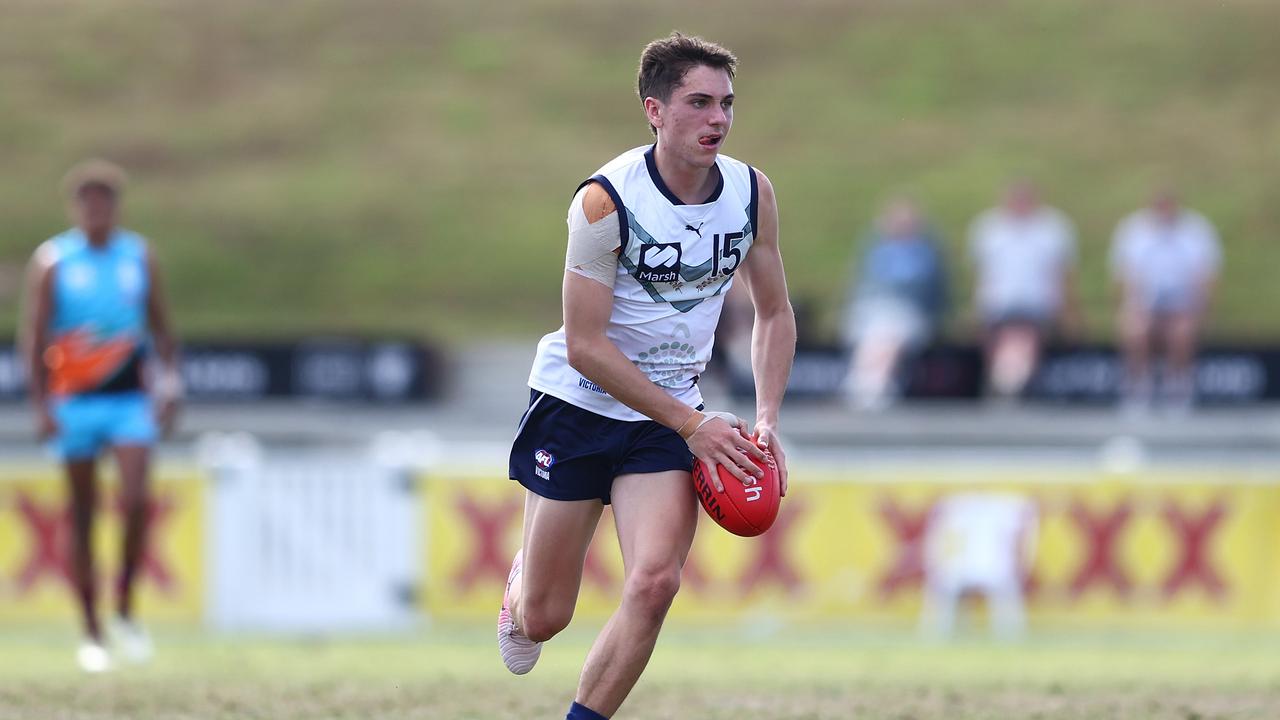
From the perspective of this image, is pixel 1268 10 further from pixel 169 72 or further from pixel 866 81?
pixel 169 72

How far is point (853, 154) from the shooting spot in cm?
3109

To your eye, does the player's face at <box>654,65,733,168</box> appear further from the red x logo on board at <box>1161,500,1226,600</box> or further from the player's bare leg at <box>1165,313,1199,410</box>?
the player's bare leg at <box>1165,313,1199,410</box>

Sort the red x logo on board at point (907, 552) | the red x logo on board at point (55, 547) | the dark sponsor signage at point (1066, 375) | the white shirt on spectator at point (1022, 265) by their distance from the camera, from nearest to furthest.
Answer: the red x logo on board at point (907, 552) < the red x logo on board at point (55, 547) < the white shirt on spectator at point (1022, 265) < the dark sponsor signage at point (1066, 375)

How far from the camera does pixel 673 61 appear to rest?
5.88 metres

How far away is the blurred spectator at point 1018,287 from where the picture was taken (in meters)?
15.9

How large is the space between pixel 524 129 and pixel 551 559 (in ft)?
87.4

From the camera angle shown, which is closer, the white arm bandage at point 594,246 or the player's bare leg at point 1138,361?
the white arm bandage at point 594,246

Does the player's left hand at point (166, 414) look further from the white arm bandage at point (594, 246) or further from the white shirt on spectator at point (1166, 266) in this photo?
the white shirt on spectator at point (1166, 266)

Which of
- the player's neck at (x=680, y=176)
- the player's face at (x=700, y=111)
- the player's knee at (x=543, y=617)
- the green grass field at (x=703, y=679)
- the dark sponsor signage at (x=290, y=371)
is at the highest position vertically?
the dark sponsor signage at (x=290, y=371)

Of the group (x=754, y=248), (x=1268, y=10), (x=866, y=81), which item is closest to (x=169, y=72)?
(x=866, y=81)

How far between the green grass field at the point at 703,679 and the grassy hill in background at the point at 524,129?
37.5 ft

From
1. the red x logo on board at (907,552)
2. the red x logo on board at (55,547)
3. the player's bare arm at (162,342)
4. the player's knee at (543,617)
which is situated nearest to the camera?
the player's knee at (543,617)

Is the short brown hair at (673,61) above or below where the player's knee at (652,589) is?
above

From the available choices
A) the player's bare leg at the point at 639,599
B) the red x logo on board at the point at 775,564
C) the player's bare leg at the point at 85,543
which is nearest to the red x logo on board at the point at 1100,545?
the red x logo on board at the point at 775,564
